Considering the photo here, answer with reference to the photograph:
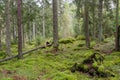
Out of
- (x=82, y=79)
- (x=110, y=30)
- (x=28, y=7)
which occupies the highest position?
(x=28, y=7)

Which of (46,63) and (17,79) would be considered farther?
(46,63)

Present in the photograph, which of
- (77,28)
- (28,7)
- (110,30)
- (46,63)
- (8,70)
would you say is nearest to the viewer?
(8,70)

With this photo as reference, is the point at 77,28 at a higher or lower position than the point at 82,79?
higher

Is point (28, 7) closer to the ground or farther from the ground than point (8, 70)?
farther from the ground

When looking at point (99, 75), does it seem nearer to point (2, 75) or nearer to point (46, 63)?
point (46, 63)

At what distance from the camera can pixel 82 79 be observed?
8.95 meters

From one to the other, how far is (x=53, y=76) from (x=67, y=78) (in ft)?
2.30

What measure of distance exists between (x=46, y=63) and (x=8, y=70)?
91.5 inches

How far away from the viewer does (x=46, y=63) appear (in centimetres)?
1138

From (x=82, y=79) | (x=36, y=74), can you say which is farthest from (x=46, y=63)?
(x=82, y=79)

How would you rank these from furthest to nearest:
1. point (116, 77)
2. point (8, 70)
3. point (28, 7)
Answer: point (28, 7) → point (8, 70) → point (116, 77)

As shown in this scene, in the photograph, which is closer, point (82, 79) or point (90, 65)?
point (82, 79)

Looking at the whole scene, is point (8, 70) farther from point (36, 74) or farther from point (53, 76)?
point (53, 76)

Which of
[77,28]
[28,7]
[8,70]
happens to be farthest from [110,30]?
[8,70]
